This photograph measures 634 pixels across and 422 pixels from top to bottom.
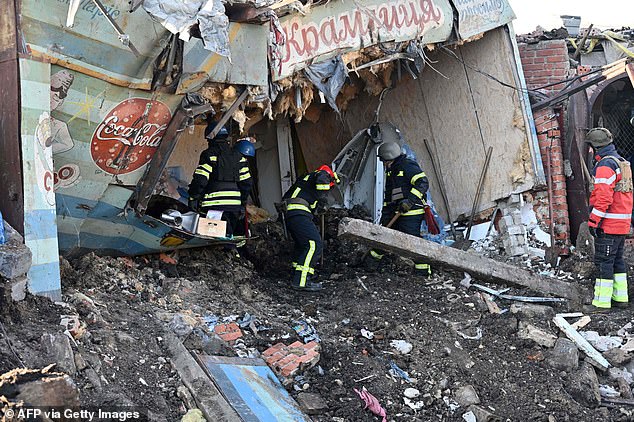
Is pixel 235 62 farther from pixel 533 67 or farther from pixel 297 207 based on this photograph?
pixel 533 67

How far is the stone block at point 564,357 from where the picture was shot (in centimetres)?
717

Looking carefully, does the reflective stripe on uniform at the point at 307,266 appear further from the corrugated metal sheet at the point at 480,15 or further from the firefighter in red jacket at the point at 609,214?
the corrugated metal sheet at the point at 480,15

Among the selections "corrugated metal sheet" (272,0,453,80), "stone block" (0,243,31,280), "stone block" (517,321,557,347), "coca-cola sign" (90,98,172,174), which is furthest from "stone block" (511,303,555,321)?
"stone block" (0,243,31,280)

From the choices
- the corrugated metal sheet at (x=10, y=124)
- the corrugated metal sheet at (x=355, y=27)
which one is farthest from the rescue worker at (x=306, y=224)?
the corrugated metal sheet at (x=10, y=124)

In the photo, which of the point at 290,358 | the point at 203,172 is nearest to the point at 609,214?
the point at 290,358

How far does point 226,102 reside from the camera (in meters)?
7.61

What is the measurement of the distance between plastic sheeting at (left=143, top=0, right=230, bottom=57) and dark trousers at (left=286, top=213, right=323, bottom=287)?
3.09 meters

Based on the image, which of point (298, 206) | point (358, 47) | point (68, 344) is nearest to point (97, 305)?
point (68, 344)

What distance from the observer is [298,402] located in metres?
6.06

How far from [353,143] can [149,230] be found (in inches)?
171

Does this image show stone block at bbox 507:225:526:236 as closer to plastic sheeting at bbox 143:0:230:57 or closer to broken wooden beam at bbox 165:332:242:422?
plastic sheeting at bbox 143:0:230:57

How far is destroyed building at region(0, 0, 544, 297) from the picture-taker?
5973 millimetres

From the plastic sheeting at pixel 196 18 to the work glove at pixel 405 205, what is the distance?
384 centimetres

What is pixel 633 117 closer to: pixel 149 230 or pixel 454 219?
pixel 454 219
